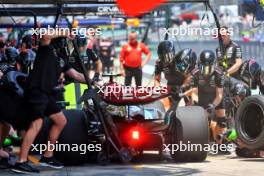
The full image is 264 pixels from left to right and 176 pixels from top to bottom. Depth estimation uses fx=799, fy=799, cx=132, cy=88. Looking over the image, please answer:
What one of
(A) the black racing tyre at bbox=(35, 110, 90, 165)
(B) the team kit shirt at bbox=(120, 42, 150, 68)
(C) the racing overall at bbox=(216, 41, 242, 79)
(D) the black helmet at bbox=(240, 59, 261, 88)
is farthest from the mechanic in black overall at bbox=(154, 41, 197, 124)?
(B) the team kit shirt at bbox=(120, 42, 150, 68)

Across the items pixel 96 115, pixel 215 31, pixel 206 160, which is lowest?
pixel 206 160

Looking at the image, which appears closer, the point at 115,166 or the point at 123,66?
the point at 115,166

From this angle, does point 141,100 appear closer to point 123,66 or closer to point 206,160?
point 206,160

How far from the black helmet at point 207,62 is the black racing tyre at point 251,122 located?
3.11 feet

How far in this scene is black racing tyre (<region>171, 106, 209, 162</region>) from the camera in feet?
32.9

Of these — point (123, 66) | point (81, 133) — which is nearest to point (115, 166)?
point (81, 133)

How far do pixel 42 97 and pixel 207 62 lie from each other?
3237mm

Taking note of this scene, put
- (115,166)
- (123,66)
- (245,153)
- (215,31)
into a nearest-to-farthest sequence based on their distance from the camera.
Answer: (115,166), (245,153), (215,31), (123,66)

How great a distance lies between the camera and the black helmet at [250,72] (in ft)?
39.8

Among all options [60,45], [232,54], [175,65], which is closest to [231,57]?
[232,54]

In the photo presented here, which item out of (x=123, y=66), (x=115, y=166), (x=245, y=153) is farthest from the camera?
(x=123, y=66)

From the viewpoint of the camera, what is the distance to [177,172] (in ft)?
30.6

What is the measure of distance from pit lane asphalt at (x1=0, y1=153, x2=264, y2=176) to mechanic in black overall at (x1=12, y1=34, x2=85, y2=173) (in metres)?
0.35

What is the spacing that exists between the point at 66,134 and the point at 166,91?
1.39 meters
